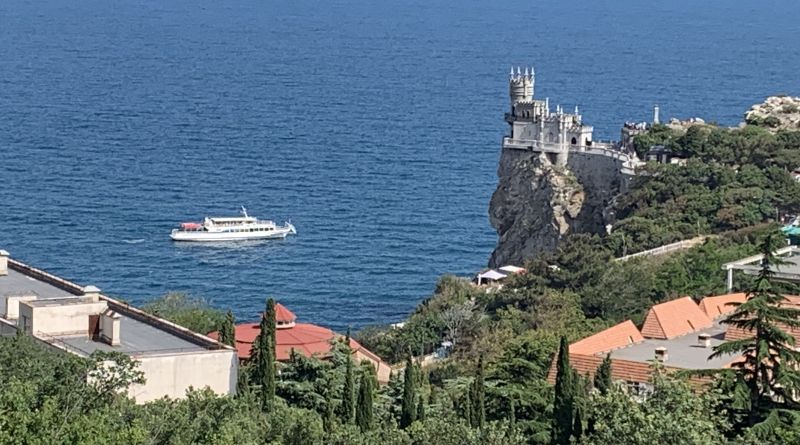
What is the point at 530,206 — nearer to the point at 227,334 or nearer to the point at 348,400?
the point at 227,334

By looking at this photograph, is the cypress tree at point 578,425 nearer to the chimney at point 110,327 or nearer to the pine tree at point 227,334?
the pine tree at point 227,334

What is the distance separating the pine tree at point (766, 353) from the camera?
32562 mm

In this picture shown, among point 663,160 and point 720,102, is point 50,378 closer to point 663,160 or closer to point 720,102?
point 663,160

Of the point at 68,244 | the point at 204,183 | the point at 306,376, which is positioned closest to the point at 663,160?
the point at 68,244

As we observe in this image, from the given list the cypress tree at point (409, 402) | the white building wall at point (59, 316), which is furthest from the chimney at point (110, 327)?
the cypress tree at point (409, 402)

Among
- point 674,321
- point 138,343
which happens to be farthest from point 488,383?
point 138,343

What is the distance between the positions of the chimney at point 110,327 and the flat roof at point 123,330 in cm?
14

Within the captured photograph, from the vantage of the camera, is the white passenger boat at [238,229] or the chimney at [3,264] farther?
the white passenger boat at [238,229]

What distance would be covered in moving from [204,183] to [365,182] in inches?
369

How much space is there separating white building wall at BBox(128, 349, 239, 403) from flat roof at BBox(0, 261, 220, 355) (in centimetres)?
79

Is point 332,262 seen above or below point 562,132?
below

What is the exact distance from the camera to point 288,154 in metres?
122

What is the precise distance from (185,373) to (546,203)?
4525cm

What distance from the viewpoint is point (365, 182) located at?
4338 inches
